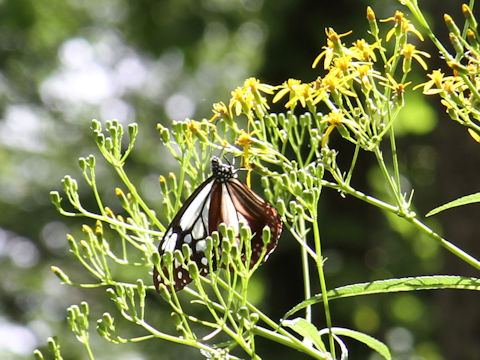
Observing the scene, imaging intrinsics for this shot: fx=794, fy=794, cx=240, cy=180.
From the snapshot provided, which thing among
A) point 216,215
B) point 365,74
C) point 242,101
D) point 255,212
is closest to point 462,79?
point 365,74

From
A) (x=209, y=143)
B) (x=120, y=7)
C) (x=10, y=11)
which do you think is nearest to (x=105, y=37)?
(x=120, y=7)

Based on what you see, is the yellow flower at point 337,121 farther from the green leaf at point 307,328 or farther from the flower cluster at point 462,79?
the green leaf at point 307,328

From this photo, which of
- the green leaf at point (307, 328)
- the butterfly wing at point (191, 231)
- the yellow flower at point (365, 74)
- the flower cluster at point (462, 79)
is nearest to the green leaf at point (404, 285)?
the green leaf at point (307, 328)

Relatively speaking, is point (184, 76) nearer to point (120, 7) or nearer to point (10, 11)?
point (120, 7)

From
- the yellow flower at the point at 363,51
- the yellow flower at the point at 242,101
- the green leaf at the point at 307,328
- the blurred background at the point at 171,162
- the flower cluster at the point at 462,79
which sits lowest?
the green leaf at the point at 307,328

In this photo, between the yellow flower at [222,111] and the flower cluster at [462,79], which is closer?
the flower cluster at [462,79]

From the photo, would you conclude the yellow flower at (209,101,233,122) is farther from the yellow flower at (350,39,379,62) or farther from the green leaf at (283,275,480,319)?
the green leaf at (283,275,480,319)
